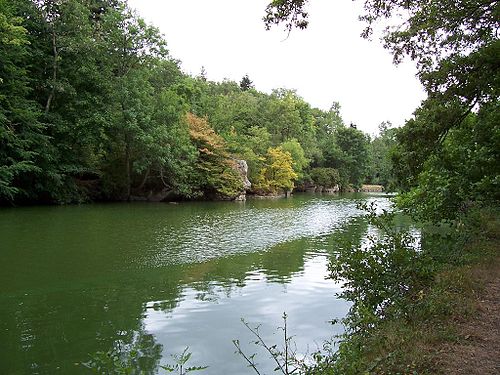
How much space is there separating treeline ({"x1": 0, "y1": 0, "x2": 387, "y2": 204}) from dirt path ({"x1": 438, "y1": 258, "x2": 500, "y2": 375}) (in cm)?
2110

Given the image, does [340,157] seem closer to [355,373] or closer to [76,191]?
[76,191]

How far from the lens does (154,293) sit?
7.70 meters

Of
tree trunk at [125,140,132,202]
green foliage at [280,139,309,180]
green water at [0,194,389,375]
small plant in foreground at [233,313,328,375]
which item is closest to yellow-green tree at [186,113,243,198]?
tree trunk at [125,140,132,202]

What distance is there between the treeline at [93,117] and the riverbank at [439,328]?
66.7ft

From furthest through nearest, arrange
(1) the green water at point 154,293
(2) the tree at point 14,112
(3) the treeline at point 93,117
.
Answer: (3) the treeline at point 93,117 → (2) the tree at point 14,112 → (1) the green water at point 154,293

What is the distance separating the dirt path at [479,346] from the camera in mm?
3531

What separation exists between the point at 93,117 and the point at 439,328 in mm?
24096

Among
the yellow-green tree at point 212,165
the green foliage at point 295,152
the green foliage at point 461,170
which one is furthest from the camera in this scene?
the green foliage at point 295,152

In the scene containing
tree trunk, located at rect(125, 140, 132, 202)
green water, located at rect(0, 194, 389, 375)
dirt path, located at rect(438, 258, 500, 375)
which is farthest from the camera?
tree trunk, located at rect(125, 140, 132, 202)

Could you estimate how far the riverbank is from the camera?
11.6ft

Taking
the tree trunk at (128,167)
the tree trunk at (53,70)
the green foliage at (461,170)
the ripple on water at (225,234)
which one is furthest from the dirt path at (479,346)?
the tree trunk at (128,167)

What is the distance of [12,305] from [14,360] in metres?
2.17

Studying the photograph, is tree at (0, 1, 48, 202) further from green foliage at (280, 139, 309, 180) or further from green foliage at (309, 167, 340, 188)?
green foliage at (309, 167, 340, 188)

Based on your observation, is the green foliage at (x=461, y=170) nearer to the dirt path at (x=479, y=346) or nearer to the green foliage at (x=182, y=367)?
the dirt path at (x=479, y=346)
